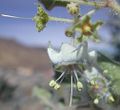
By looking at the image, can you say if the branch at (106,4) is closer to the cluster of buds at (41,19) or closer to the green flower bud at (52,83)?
the cluster of buds at (41,19)

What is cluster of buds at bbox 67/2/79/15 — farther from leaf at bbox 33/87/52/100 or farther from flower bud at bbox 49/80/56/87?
leaf at bbox 33/87/52/100

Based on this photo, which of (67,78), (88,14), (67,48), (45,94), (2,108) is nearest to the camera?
(88,14)

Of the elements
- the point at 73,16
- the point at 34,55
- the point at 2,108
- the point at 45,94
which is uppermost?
the point at 73,16

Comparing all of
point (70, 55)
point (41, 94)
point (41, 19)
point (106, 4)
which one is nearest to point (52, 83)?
point (70, 55)

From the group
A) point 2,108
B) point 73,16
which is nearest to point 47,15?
point 73,16

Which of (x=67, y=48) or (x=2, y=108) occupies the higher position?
(x=67, y=48)

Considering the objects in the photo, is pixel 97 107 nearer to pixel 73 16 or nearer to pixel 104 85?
pixel 104 85

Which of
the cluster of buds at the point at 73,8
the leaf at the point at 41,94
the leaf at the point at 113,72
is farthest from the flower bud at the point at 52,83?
the leaf at the point at 41,94

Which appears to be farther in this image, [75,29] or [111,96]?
[111,96]

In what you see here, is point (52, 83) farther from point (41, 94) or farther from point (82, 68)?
point (41, 94)

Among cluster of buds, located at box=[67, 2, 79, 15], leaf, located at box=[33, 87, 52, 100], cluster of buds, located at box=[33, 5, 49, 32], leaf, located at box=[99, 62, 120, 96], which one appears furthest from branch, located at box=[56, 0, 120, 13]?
leaf, located at box=[33, 87, 52, 100]
